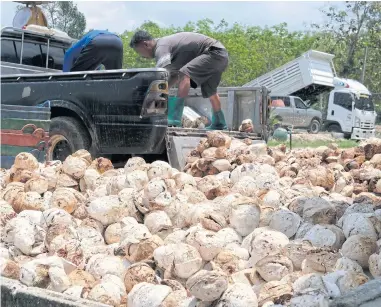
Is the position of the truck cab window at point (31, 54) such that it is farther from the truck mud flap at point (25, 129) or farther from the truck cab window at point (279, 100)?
the truck cab window at point (279, 100)

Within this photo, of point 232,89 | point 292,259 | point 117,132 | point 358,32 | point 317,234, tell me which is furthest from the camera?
point 358,32

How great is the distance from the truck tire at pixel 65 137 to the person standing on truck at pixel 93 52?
65.6 inches

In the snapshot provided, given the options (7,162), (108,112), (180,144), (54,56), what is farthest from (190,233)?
(54,56)

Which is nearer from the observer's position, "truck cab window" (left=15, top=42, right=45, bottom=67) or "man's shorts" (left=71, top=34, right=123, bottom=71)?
"man's shorts" (left=71, top=34, right=123, bottom=71)

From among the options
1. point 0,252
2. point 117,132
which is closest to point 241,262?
point 0,252

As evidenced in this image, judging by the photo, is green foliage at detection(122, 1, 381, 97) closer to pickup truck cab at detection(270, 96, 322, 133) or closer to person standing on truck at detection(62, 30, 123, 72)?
pickup truck cab at detection(270, 96, 322, 133)

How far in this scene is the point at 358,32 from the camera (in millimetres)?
34906

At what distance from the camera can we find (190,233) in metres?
3.39

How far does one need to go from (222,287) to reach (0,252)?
1.40 m

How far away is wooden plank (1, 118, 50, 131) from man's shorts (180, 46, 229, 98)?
5.69ft

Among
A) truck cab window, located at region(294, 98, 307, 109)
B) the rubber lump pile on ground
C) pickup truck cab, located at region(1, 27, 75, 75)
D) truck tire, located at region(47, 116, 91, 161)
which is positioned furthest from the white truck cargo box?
the rubber lump pile on ground

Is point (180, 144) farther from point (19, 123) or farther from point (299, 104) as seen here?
point (299, 104)

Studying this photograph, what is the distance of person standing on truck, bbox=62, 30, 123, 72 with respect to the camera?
7.85 meters

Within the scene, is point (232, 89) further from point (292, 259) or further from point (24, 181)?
point (292, 259)
